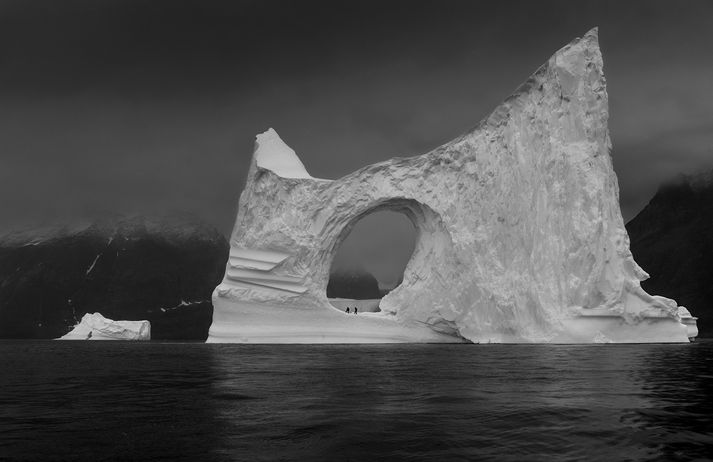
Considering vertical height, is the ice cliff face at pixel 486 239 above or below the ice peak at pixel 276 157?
below

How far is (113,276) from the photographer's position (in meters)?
82.0

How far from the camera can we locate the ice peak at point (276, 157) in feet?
96.2

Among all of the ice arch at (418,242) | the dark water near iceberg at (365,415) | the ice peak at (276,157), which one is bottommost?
the dark water near iceberg at (365,415)

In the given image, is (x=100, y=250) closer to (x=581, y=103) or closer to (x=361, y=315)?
(x=361, y=315)

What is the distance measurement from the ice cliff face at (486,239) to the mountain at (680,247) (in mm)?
30428

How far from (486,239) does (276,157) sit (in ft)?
36.1

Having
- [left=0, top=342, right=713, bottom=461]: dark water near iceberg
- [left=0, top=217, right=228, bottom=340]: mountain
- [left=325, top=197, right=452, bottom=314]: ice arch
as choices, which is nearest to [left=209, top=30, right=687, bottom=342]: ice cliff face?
[left=325, top=197, right=452, bottom=314]: ice arch

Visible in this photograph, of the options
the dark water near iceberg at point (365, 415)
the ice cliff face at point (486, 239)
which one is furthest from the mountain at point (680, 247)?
the dark water near iceberg at point (365, 415)

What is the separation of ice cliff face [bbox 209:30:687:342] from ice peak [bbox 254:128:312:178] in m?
0.20

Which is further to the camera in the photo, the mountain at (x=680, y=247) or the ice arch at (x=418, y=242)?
the mountain at (x=680, y=247)

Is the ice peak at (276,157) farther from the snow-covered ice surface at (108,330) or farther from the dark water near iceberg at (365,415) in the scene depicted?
the snow-covered ice surface at (108,330)

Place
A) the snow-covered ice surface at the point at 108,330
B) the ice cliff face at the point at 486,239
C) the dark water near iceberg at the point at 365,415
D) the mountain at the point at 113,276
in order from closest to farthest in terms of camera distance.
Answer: the dark water near iceberg at the point at 365,415, the ice cliff face at the point at 486,239, the snow-covered ice surface at the point at 108,330, the mountain at the point at 113,276

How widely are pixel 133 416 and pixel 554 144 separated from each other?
78.8 ft

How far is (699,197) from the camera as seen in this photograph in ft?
249
